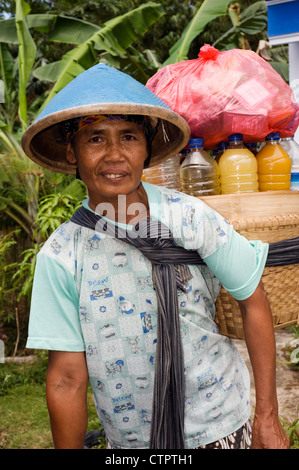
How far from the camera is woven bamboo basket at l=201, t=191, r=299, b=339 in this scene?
5.18 feet

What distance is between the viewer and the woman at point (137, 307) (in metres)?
1.46

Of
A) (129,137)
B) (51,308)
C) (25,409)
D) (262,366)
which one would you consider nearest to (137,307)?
(51,308)

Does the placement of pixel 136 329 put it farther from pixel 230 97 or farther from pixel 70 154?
pixel 230 97

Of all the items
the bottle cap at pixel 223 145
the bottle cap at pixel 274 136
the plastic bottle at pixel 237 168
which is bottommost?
the plastic bottle at pixel 237 168

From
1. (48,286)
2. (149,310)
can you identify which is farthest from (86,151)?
(149,310)

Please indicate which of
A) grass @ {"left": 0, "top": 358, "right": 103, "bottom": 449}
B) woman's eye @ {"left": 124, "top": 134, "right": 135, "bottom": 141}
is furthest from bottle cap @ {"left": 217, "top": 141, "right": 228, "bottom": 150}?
grass @ {"left": 0, "top": 358, "right": 103, "bottom": 449}

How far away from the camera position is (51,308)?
147 cm

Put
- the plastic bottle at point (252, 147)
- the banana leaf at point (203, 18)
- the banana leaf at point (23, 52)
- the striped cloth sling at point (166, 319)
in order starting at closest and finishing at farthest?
the striped cloth sling at point (166, 319), the plastic bottle at point (252, 147), the banana leaf at point (23, 52), the banana leaf at point (203, 18)

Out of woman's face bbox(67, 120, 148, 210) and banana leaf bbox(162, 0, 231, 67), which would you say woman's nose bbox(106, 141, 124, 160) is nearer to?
woman's face bbox(67, 120, 148, 210)

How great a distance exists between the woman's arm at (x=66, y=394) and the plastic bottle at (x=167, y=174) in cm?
89

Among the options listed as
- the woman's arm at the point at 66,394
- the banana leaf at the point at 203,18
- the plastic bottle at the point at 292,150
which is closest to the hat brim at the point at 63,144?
the plastic bottle at the point at 292,150

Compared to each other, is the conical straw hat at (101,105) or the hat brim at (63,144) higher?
the conical straw hat at (101,105)

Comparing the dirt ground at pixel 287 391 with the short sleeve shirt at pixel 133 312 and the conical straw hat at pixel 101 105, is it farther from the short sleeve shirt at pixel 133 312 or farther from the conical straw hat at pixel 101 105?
the conical straw hat at pixel 101 105

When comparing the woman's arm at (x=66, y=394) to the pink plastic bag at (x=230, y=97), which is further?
the pink plastic bag at (x=230, y=97)
